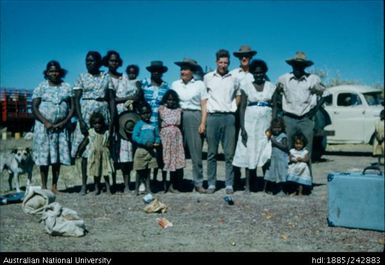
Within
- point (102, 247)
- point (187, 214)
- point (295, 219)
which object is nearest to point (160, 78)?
point (187, 214)

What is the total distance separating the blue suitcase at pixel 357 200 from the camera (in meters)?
5.14

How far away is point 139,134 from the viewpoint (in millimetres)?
7449

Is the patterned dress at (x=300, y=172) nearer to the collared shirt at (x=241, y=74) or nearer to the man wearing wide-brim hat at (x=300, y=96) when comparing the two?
the man wearing wide-brim hat at (x=300, y=96)

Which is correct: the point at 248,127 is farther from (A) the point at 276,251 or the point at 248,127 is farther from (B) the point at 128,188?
(A) the point at 276,251

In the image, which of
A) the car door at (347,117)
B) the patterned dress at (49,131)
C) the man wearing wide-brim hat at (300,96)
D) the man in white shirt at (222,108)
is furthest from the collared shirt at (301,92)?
the car door at (347,117)

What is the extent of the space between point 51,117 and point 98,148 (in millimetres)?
862

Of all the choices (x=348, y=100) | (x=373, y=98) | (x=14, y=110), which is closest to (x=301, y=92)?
(x=348, y=100)

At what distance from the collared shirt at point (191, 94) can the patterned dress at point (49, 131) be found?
1668mm

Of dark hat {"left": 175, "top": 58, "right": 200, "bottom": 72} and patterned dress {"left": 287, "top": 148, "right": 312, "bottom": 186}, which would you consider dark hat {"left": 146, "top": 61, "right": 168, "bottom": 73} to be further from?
patterned dress {"left": 287, "top": 148, "right": 312, "bottom": 186}

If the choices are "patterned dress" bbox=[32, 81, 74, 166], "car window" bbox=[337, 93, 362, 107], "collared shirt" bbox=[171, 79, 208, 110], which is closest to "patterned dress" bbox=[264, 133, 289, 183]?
"collared shirt" bbox=[171, 79, 208, 110]

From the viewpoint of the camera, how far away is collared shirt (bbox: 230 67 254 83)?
7733mm

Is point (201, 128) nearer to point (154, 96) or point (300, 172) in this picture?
point (154, 96)

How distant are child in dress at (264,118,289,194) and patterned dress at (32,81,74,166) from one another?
10.2 ft

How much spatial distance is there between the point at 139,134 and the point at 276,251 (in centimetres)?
345
